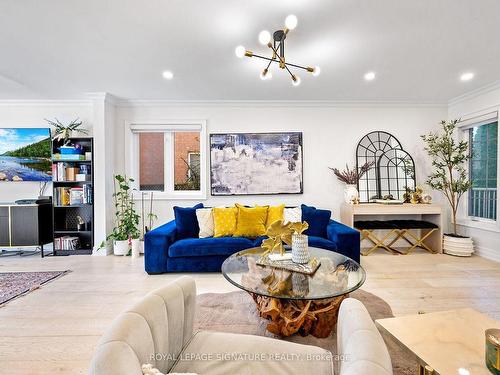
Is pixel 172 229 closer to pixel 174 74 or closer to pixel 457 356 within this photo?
pixel 174 74

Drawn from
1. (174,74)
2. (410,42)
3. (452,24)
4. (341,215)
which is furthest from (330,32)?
(341,215)

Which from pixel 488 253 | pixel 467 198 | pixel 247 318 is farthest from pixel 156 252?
pixel 467 198

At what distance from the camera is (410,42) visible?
2461 millimetres

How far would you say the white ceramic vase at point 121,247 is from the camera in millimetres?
3912

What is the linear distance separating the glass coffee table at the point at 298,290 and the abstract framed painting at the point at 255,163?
2.32 meters

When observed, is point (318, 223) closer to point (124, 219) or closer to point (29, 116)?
point (124, 219)

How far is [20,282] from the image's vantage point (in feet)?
9.50

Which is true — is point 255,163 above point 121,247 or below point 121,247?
above

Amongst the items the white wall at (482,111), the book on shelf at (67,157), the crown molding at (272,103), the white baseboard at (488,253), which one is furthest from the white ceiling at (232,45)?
the white baseboard at (488,253)

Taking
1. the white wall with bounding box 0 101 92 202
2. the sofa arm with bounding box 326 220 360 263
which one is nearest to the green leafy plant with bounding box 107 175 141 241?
the white wall with bounding box 0 101 92 202

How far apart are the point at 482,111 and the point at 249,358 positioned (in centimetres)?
480

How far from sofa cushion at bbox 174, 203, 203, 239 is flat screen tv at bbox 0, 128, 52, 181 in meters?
2.68

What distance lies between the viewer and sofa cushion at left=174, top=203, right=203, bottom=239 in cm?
344

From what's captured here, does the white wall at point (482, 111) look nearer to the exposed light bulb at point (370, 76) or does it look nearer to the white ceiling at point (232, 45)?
the white ceiling at point (232, 45)
